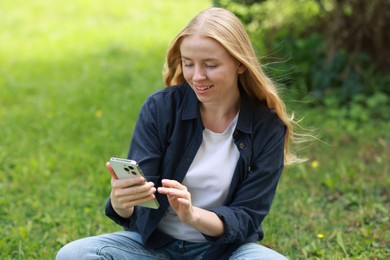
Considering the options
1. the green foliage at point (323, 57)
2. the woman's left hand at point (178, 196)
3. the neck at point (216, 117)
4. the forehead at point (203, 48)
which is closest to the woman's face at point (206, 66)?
the forehead at point (203, 48)

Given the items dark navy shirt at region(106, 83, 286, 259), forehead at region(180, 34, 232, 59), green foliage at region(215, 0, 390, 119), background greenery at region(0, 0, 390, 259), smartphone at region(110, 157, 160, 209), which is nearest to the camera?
smartphone at region(110, 157, 160, 209)

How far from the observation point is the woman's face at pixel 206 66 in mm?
2416

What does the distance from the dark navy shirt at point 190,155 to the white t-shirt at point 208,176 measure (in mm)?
30

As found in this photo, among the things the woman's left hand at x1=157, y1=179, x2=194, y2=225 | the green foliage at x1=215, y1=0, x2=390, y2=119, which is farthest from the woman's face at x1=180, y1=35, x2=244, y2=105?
the green foliage at x1=215, y1=0, x2=390, y2=119

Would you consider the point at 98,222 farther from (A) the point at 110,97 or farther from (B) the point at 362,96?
(B) the point at 362,96

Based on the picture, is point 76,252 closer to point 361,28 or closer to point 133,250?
point 133,250

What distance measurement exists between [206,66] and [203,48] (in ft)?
0.26

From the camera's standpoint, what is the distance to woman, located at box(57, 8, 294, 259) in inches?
97.0

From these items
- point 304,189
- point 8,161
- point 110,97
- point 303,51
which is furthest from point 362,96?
point 8,161

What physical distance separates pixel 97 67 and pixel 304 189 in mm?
2920

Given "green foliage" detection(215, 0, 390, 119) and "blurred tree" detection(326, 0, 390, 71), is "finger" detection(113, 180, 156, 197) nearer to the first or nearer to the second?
"green foliage" detection(215, 0, 390, 119)

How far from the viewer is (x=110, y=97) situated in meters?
5.26

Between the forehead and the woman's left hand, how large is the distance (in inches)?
20.0

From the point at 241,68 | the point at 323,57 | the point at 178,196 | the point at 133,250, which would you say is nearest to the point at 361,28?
the point at 323,57
